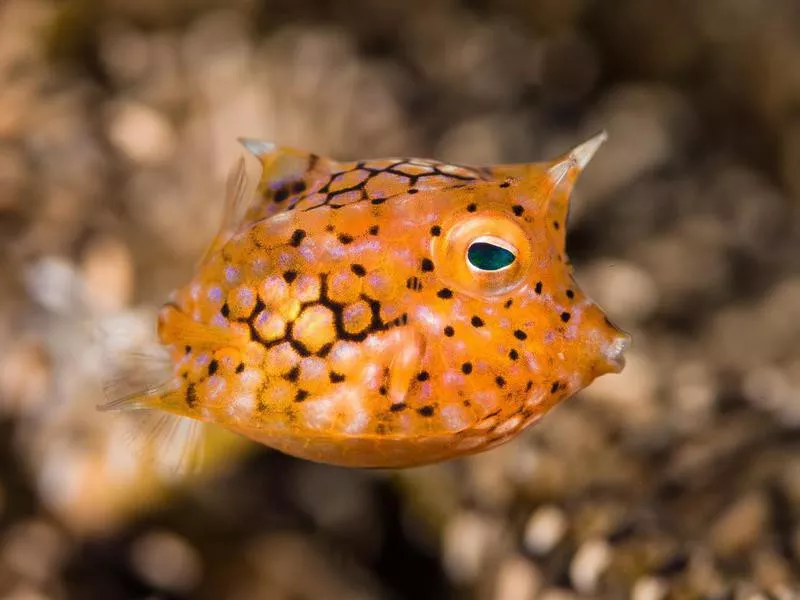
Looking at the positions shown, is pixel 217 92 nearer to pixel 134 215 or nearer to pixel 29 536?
pixel 134 215

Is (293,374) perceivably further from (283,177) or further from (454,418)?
(283,177)

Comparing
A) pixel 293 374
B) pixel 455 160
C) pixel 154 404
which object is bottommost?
pixel 455 160

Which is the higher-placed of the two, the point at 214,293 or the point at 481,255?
the point at 481,255

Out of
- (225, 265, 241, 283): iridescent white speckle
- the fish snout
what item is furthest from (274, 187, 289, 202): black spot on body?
the fish snout

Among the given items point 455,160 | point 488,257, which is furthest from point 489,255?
point 455,160

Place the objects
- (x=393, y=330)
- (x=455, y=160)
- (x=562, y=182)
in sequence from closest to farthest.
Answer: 1. (x=393, y=330)
2. (x=562, y=182)
3. (x=455, y=160)

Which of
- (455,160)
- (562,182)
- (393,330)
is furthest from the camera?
(455,160)

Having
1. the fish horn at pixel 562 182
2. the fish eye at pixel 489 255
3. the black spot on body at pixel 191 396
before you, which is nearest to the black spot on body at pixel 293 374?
the black spot on body at pixel 191 396
